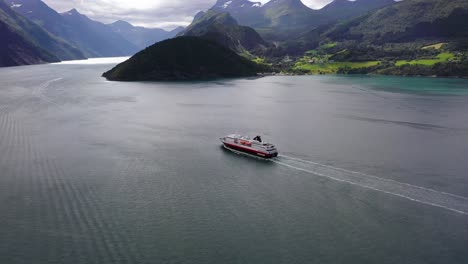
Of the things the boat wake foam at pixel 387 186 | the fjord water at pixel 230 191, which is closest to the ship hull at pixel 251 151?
the fjord water at pixel 230 191

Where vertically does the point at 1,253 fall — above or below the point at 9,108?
below

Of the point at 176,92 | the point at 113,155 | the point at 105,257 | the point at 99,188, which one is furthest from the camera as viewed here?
the point at 176,92

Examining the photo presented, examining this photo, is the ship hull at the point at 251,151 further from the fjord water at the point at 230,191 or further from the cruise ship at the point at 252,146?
the fjord water at the point at 230,191

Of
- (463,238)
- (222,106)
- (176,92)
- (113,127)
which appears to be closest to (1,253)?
(463,238)

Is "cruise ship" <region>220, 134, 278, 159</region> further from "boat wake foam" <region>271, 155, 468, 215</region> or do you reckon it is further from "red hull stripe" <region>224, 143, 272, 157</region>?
"boat wake foam" <region>271, 155, 468, 215</region>

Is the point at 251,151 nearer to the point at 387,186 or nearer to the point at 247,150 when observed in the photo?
the point at 247,150

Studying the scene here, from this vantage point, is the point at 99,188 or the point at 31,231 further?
the point at 99,188

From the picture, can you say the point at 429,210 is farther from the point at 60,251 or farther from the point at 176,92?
the point at 176,92

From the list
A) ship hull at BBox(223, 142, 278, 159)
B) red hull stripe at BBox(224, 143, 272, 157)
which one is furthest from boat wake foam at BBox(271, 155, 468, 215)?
red hull stripe at BBox(224, 143, 272, 157)
